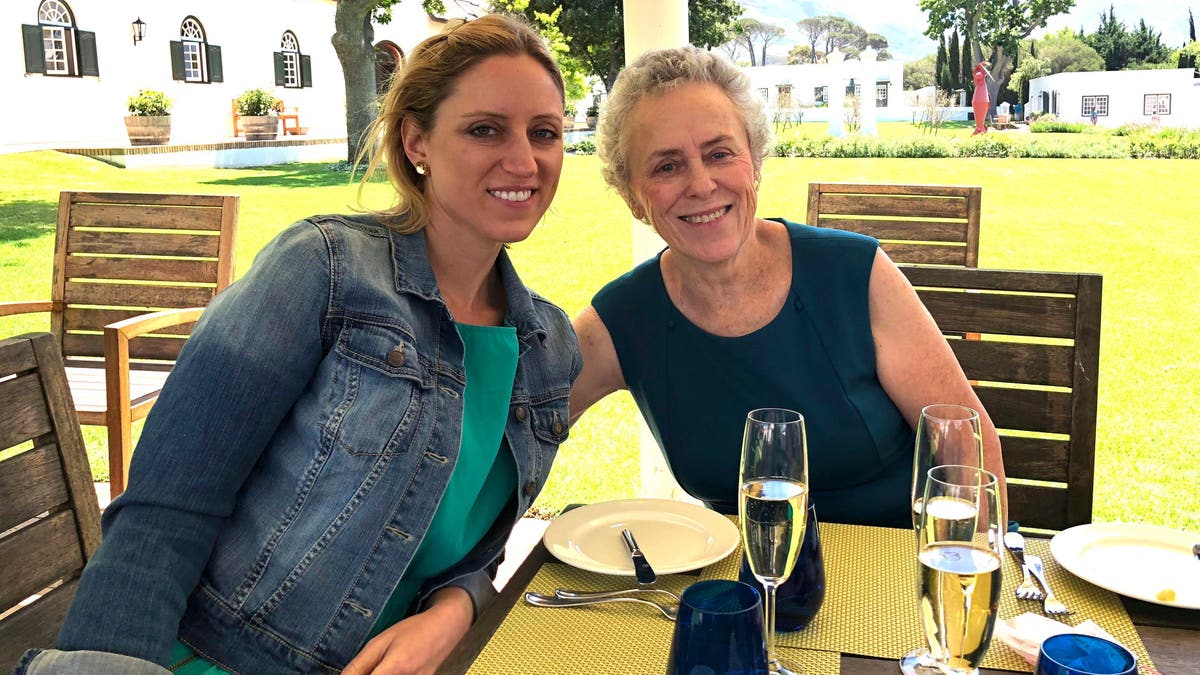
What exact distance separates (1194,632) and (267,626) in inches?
40.0

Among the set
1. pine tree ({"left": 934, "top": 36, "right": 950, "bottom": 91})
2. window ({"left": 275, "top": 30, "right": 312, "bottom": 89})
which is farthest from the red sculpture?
window ({"left": 275, "top": 30, "right": 312, "bottom": 89})

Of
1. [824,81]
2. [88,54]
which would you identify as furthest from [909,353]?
[88,54]

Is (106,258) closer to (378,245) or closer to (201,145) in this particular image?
(378,245)

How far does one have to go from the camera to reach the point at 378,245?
1.38 metres

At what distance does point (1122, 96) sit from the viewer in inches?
241

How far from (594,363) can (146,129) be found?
11997 mm

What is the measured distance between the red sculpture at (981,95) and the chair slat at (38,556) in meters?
5.74

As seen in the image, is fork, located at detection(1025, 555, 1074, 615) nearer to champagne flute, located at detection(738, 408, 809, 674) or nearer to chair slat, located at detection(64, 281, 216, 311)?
champagne flute, located at detection(738, 408, 809, 674)

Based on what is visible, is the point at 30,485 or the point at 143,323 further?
the point at 143,323

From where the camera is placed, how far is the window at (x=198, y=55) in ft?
43.0

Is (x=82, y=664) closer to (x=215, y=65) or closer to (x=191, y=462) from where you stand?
(x=191, y=462)

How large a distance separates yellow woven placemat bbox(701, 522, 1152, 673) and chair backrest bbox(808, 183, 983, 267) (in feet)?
6.47

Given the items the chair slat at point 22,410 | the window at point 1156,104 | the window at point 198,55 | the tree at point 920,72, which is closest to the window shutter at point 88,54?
the window at point 198,55

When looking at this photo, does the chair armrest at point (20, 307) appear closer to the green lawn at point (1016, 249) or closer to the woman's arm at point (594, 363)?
the green lawn at point (1016, 249)
